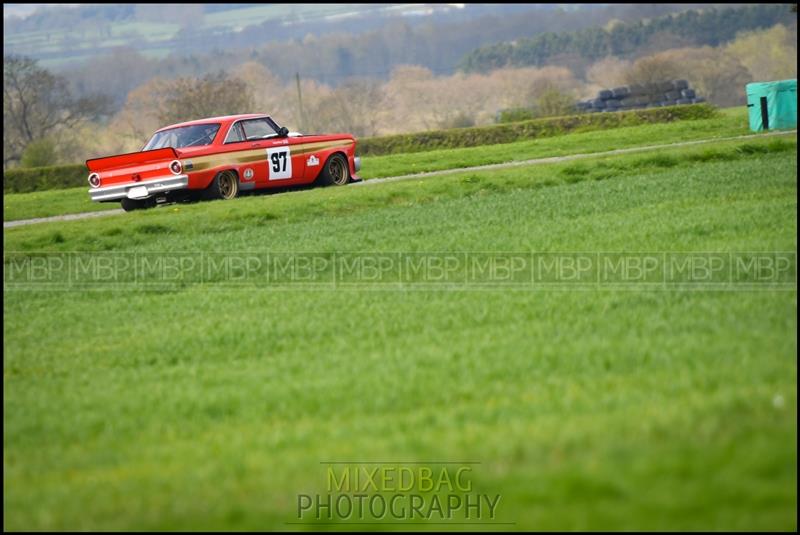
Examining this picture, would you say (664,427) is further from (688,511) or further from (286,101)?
(286,101)

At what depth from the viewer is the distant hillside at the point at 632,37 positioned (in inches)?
5768

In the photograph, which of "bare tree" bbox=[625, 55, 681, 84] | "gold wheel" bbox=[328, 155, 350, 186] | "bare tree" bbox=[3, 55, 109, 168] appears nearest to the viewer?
"gold wheel" bbox=[328, 155, 350, 186]

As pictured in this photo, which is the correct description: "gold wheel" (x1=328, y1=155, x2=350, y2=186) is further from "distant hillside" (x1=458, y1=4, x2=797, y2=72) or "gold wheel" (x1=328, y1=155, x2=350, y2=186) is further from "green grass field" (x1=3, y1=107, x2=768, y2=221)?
"distant hillside" (x1=458, y1=4, x2=797, y2=72)

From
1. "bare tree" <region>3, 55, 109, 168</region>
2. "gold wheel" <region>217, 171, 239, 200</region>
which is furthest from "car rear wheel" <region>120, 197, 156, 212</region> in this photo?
"bare tree" <region>3, 55, 109, 168</region>

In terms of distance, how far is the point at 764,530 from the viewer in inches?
197


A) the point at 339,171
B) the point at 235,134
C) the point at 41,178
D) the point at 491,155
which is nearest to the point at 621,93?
the point at 41,178

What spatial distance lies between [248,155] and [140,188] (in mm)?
1894

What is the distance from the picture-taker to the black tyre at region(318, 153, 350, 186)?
22.1 meters

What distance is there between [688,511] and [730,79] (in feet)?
339

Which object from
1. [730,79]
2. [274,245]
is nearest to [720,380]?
[274,245]

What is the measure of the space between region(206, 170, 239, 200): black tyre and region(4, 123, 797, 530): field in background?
6297 mm

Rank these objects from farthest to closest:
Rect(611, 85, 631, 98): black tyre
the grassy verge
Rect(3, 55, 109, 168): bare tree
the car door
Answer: Rect(3, 55, 109, 168): bare tree
Rect(611, 85, 631, 98): black tyre
the grassy verge
the car door

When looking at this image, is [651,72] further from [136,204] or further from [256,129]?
[136,204]

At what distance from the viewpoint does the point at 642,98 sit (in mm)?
59500
